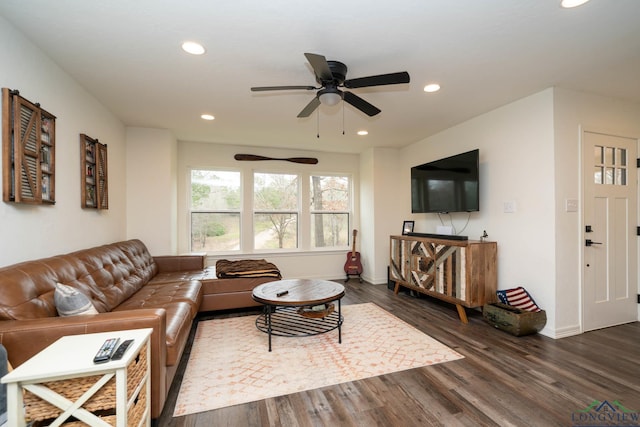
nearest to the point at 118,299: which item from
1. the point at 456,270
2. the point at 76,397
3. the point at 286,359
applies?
A: the point at 76,397

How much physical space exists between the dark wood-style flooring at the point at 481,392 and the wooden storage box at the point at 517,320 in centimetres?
10

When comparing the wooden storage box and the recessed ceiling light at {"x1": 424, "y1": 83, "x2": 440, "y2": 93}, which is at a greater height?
the recessed ceiling light at {"x1": 424, "y1": 83, "x2": 440, "y2": 93}

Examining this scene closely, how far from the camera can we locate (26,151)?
1946mm

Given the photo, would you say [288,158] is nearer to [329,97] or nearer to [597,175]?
[329,97]

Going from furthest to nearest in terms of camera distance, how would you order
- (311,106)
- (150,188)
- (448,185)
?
(150,188)
(448,185)
(311,106)

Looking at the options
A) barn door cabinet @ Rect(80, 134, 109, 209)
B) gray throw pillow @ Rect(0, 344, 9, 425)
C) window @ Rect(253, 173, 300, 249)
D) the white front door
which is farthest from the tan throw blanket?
the white front door

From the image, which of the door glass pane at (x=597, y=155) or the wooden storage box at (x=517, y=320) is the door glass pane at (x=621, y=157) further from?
the wooden storage box at (x=517, y=320)

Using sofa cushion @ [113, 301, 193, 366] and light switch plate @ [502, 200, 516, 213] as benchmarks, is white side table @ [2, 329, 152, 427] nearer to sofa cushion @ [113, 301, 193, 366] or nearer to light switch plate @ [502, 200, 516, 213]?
sofa cushion @ [113, 301, 193, 366]

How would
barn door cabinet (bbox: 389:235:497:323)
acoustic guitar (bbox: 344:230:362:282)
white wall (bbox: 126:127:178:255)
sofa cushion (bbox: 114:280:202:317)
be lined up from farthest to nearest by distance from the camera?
1. acoustic guitar (bbox: 344:230:362:282)
2. white wall (bbox: 126:127:178:255)
3. barn door cabinet (bbox: 389:235:497:323)
4. sofa cushion (bbox: 114:280:202:317)

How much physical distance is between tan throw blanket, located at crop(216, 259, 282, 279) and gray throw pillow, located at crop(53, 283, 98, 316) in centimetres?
174

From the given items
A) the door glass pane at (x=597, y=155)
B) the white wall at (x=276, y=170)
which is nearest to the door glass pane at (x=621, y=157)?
the door glass pane at (x=597, y=155)

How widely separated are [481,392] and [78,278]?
3039 mm

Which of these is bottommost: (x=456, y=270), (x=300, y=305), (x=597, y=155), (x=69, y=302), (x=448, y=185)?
(x=300, y=305)

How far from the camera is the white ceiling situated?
68.6 inches
